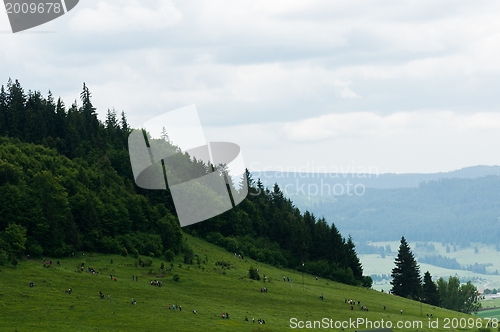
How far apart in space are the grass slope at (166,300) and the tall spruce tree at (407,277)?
82.5 ft

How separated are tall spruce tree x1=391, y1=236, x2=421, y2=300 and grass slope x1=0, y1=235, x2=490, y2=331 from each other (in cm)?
2516

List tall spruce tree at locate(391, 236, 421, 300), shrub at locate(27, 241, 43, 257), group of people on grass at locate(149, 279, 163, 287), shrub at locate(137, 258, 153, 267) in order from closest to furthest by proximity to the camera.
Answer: group of people on grass at locate(149, 279, 163, 287) → shrub at locate(27, 241, 43, 257) → shrub at locate(137, 258, 153, 267) → tall spruce tree at locate(391, 236, 421, 300)

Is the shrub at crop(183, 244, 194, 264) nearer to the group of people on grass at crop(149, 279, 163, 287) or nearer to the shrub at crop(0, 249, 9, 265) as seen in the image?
the group of people on grass at crop(149, 279, 163, 287)

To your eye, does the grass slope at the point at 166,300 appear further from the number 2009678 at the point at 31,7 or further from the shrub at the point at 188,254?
the number 2009678 at the point at 31,7

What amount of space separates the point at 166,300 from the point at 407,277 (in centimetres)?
7655

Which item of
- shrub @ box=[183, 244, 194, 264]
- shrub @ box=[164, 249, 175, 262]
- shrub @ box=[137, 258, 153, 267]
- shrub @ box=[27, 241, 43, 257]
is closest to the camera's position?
shrub @ box=[27, 241, 43, 257]

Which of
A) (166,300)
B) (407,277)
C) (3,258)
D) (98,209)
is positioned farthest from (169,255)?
(407,277)

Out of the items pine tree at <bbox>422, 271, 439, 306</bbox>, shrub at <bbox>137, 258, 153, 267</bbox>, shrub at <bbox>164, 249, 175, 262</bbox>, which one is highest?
shrub at <bbox>164, 249, 175, 262</bbox>

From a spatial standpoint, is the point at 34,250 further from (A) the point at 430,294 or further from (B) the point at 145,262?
(A) the point at 430,294

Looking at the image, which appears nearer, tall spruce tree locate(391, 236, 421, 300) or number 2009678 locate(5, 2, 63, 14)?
number 2009678 locate(5, 2, 63, 14)

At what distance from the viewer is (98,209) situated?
135m

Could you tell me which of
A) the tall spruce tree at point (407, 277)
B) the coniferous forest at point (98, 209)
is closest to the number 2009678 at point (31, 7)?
the coniferous forest at point (98, 209)

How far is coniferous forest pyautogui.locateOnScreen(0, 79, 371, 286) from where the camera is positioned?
12331 cm

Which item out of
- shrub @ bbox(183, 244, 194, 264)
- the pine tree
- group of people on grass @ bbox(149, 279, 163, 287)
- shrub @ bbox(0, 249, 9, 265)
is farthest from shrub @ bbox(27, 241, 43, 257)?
the pine tree
